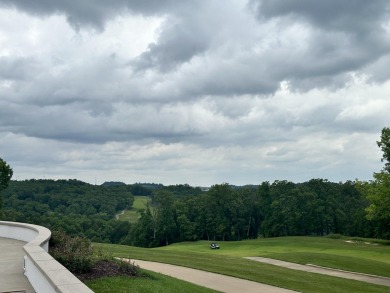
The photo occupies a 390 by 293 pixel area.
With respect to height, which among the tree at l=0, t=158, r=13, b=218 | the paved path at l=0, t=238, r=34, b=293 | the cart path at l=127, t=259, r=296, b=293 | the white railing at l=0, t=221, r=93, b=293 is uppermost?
the tree at l=0, t=158, r=13, b=218

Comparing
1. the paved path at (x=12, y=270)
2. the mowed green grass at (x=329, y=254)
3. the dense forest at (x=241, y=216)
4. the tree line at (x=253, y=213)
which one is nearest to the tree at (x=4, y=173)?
the dense forest at (x=241, y=216)

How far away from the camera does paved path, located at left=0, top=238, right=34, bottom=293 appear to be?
8.25 meters

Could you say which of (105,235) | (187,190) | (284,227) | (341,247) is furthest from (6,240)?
(187,190)

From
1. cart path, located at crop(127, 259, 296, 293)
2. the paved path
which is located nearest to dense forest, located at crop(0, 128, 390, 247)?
cart path, located at crop(127, 259, 296, 293)

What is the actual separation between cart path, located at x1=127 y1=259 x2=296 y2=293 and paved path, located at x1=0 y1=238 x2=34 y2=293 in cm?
664

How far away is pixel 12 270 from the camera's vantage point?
390 inches

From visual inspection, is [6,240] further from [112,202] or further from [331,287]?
[112,202]

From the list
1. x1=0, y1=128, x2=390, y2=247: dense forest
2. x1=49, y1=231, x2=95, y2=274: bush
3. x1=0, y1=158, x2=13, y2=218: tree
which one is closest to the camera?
x1=49, y1=231, x2=95, y2=274: bush

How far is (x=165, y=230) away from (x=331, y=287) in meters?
76.5

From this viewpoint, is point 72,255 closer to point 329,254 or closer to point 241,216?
point 329,254

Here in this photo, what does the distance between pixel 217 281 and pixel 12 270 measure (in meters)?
9.43

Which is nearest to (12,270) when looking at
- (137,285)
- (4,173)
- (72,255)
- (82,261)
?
(72,255)

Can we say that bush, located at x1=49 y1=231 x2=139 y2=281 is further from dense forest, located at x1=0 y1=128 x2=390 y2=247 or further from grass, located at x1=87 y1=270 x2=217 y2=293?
dense forest, located at x1=0 y1=128 x2=390 y2=247

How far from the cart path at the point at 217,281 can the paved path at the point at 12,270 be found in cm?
664
